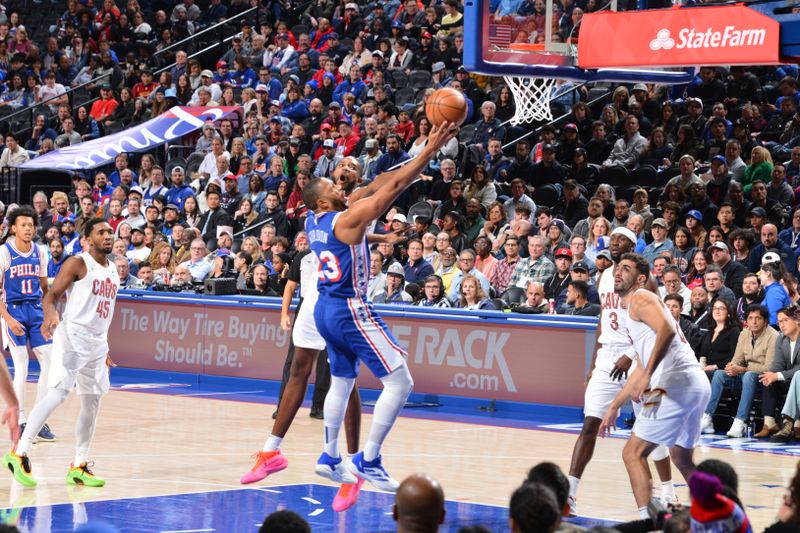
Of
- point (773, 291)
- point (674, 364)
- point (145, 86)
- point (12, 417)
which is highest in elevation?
→ point (145, 86)

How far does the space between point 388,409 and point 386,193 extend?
4.77ft

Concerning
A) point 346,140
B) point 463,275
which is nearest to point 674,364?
point 463,275

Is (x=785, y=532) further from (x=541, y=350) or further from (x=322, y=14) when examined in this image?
(x=322, y=14)

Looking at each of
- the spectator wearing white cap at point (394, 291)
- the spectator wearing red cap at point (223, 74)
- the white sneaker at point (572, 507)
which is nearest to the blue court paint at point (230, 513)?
the white sneaker at point (572, 507)

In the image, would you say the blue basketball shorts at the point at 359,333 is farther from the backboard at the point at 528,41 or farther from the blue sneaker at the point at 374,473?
the backboard at the point at 528,41

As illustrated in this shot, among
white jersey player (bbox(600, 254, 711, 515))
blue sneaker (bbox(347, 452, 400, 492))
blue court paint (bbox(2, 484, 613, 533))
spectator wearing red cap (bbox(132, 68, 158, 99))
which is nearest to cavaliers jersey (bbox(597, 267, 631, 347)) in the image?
white jersey player (bbox(600, 254, 711, 515))

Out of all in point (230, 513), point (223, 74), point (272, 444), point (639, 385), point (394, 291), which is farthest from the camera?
point (223, 74)

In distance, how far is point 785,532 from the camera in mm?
4672

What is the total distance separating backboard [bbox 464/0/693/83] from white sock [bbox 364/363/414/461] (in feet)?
14.0

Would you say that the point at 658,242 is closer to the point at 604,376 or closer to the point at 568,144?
the point at 568,144

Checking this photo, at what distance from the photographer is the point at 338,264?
8477 mm

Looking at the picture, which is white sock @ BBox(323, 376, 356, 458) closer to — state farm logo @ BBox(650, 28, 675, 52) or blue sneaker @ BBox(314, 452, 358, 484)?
blue sneaker @ BBox(314, 452, 358, 484)

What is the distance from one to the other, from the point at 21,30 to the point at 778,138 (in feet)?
56.5

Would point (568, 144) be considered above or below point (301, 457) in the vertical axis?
above
